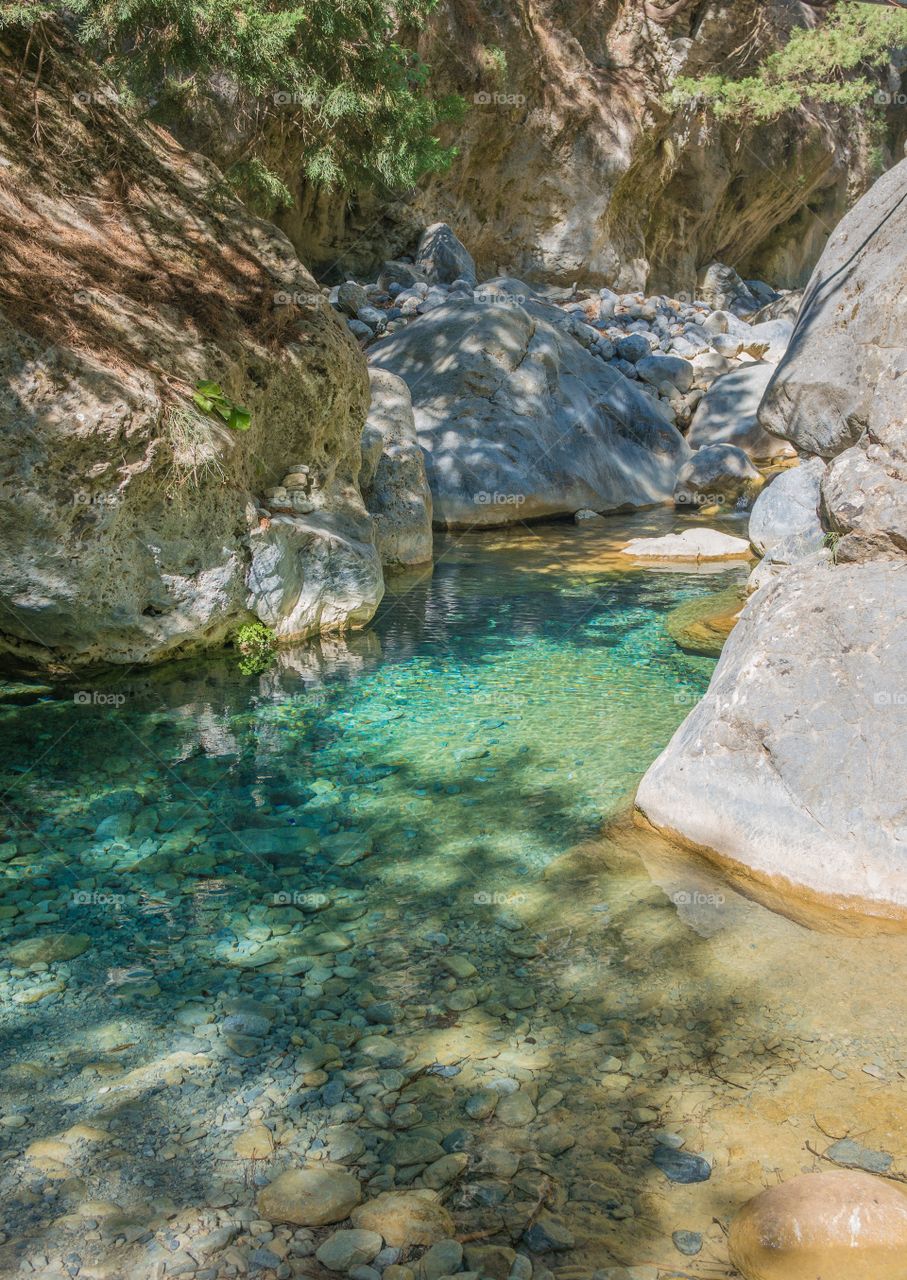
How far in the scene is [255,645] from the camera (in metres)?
6.99

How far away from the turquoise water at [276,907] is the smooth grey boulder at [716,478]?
21.4 ft

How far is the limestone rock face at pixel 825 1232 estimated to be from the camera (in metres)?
2.16

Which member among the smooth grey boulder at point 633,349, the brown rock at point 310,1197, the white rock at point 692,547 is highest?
the smooth grey boulder at point 633,349

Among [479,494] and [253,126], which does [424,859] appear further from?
[253,126]

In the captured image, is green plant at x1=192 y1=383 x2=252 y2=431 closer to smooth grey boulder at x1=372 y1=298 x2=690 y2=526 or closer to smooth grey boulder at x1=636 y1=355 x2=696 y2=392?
smooth grey boulder at x1=372 y1=298 x2=690 y2=526

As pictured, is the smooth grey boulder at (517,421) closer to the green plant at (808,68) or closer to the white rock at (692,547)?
the white rock at (692,547)

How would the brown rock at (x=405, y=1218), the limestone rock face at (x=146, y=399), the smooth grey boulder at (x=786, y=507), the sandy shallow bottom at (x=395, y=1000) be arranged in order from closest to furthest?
the brown rock at (x=405, y=1218), the sandy shallow bottom at (x=395, y=1000), the limestone rock face at (x=146, y=399), the smooth grey boulder at (x=786, y=507)

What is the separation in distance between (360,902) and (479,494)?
8195mm

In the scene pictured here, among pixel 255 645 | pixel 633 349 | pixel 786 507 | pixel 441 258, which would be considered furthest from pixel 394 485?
pixel 441 258

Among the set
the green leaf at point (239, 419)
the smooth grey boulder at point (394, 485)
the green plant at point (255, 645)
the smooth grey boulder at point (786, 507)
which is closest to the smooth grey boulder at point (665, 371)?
the smooth grey boulder at point (394, 485)

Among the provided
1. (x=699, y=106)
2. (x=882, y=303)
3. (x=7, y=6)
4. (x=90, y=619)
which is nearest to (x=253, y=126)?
(x=7, y=6)

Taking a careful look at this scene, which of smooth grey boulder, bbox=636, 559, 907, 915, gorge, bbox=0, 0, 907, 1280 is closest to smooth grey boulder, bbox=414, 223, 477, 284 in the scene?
gorge, bbox=0, 0, 907, 1280

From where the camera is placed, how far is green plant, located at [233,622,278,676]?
6792 millimetres

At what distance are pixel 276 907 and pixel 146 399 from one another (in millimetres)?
3485
